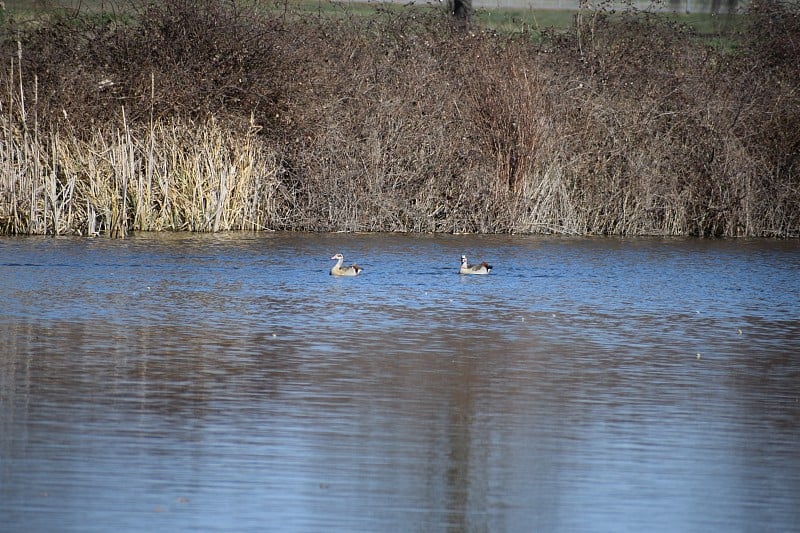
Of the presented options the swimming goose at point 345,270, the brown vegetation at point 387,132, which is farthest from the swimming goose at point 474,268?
the brown vegetation at point 387,132

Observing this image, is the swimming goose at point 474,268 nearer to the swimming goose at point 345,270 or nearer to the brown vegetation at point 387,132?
the swimming goose at point 345,270

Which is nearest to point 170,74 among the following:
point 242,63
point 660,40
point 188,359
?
point 242,63

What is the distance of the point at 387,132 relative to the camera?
2441 centimetres

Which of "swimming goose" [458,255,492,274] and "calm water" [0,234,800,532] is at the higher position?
"swimming goose" [458,255,492,274]

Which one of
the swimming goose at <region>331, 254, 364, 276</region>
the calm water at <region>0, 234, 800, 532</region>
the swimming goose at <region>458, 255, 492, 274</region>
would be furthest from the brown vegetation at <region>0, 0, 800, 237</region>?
the swimming goose at <region>458, 255, 492, 274</region>

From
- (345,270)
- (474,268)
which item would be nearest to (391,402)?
(345,270)

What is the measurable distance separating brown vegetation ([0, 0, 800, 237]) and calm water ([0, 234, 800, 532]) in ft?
18.7

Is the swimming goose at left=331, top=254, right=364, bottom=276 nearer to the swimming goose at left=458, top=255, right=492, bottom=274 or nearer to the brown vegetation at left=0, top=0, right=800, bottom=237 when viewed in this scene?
A: the swimming goose at left=458, top=255, right=492, bottom=274

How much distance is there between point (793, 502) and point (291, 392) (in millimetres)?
3721

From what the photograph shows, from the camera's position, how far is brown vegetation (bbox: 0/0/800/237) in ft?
76.7

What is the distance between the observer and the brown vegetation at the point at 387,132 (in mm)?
23391

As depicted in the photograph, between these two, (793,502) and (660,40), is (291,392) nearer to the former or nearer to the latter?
(793,502)

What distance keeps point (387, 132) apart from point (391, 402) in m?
15.5

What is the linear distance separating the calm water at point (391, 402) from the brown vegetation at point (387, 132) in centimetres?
569
